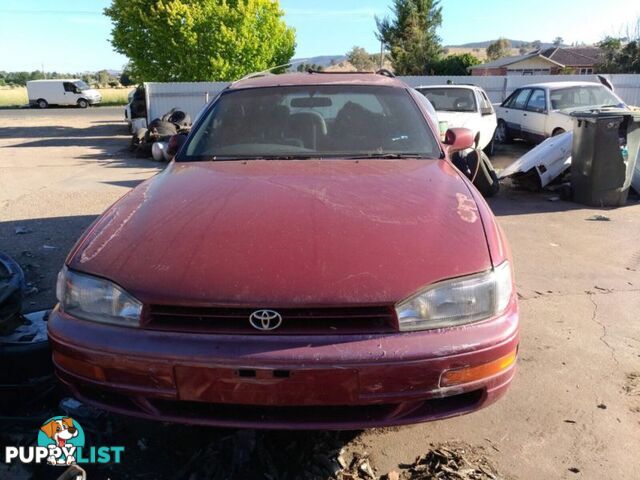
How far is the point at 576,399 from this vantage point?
9.46ft

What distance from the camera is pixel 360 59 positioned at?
67250mm

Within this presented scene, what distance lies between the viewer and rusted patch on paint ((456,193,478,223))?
2398mm

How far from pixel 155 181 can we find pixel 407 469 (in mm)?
2017

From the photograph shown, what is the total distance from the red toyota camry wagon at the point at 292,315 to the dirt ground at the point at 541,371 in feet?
1.53

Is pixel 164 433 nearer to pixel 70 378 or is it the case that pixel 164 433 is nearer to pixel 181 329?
pixel 70 378

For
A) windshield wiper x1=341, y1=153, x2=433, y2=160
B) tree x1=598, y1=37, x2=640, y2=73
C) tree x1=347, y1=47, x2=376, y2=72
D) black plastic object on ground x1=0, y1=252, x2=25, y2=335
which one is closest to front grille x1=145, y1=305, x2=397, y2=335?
black plastic object on ground x1=0, y1=252, x2=25, y2=335

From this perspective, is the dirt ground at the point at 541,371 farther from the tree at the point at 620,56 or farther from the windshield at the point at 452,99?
the tree at the point at 620,56

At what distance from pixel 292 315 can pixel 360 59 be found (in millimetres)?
69312

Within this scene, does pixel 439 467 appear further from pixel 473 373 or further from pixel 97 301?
pixel 97 301

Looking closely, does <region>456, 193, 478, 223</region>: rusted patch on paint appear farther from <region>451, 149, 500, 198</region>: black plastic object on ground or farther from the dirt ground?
<region>451, 149, 500, 198</region>: black plastic object on ground

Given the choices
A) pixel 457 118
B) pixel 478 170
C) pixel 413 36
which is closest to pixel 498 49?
pixel 413 36

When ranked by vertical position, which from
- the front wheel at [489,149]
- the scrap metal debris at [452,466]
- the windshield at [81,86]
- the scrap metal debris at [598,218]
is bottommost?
the scrap metal debris at [452,466]

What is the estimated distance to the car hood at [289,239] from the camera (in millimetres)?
2004

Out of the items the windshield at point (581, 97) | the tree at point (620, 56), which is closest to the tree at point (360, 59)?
the tree at point (620, 56)
